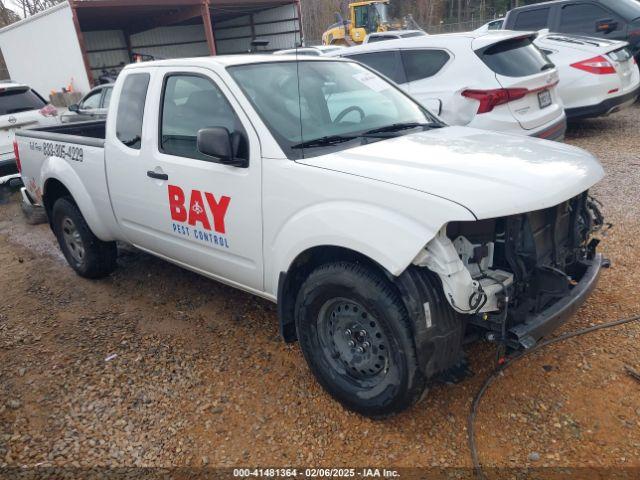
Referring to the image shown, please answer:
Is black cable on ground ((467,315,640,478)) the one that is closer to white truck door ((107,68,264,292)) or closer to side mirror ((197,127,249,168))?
white truck door ((107,68,264,292))

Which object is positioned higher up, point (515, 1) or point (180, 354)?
point (515, 1)

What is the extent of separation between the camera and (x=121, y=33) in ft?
80.5

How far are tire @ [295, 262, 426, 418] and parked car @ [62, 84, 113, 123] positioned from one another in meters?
8.24

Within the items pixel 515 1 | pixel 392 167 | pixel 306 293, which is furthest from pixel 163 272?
pixel 515 1

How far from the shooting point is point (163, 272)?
5035mm

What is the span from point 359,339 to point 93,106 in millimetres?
9559

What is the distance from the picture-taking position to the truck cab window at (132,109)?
380 cm

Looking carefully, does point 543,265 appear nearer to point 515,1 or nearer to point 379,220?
point 379,220

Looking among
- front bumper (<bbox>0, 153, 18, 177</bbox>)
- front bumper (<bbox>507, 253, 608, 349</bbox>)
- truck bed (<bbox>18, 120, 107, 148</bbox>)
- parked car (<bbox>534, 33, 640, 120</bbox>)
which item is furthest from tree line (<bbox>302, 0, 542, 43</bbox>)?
front bumper (<bbox>507, 253, 608, 349</bbox>)

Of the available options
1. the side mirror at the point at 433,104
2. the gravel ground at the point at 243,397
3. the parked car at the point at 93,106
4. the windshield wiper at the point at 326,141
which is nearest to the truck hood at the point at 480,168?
the windshield wiper at the point at 326,141

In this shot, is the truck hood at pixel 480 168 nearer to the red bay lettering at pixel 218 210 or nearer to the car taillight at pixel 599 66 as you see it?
the red bay lettering at pixel 218 210

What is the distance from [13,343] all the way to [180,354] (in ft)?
4.61

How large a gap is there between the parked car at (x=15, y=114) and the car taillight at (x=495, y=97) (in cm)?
705

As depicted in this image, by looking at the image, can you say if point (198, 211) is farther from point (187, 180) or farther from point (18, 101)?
point (18, 101)
